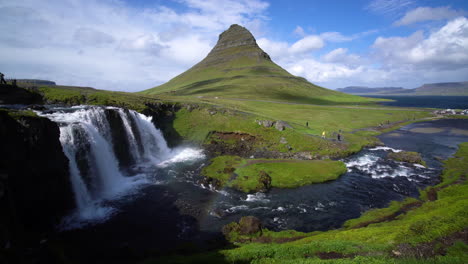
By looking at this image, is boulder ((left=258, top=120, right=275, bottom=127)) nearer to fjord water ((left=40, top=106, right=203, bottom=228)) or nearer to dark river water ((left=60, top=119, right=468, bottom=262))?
A: dark river water ((left=60, top=119, right=468, bottom=262))

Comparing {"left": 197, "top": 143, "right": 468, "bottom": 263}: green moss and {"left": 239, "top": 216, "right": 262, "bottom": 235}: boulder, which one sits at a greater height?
{"left": 197, "top": 143, "right": 468, "bottom": 263}: green moss

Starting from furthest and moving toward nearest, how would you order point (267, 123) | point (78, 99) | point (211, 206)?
point (267, 123) → point (78, 99) → point (211, 206)

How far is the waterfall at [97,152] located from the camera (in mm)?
31109

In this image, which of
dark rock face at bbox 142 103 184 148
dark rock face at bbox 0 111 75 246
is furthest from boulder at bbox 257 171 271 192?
dark rock face at bbox 142 103 184 148

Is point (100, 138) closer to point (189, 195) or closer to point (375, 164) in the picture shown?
point (189, 195)

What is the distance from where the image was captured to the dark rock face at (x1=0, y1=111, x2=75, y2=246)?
22.2 meters

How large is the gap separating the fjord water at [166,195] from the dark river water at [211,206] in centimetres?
11

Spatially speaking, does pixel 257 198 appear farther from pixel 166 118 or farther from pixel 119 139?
pixel 166 118

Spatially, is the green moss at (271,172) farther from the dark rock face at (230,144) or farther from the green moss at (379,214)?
the green moss at (379,214)

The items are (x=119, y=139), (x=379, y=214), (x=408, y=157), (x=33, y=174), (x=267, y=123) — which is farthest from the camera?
(x=267, y=123)

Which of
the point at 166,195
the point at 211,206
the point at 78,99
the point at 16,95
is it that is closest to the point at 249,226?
the point at 211,206

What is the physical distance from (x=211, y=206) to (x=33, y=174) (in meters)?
21.2

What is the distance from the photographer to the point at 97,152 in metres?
36.4

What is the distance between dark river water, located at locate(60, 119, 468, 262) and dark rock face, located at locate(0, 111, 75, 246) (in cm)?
436
